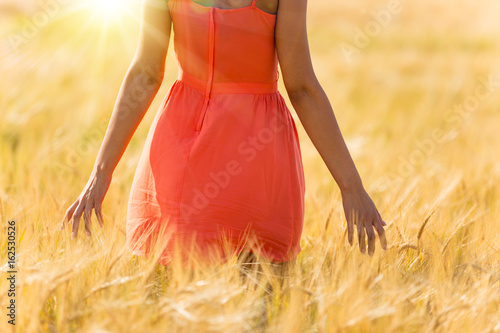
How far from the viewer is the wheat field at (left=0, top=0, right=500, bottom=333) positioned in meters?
1.36

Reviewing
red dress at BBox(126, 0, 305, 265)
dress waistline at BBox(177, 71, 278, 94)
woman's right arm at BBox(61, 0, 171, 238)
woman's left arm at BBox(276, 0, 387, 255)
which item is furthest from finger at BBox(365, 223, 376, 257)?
woman's right arm at BBox(61, 0, 171, 238)

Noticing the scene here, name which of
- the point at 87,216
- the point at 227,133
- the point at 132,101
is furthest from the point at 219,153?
the point at 87,216

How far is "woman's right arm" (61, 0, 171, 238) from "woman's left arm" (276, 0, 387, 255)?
33 centimetres

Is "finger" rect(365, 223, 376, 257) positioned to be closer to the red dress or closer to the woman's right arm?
the red dress

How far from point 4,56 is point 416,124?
3.43 m

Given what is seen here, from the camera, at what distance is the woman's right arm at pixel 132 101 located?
1579mm

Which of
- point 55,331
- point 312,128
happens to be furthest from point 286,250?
point 55,331

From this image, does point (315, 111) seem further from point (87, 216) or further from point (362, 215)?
point (87, 216)

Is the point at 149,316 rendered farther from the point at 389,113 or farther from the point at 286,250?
the point at 389,113

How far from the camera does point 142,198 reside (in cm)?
161

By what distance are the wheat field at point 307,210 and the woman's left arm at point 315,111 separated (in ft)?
0.43

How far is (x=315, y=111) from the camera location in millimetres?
1549

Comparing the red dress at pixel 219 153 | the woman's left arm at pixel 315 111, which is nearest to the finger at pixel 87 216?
the red dress at pixel 219 153

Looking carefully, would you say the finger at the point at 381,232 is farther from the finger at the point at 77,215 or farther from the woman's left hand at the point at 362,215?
the finger at the point at 77,215
